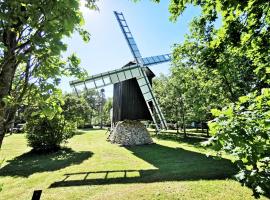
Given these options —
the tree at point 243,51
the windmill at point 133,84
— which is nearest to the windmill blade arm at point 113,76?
the windmill at point 133,84

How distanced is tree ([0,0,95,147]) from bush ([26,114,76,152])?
17223mm

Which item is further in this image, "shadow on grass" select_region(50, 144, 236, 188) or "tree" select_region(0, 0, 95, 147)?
"shadow on grass" select_region(50, 144, 236, 188)

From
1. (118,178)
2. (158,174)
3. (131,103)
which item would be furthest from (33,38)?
(131,103)

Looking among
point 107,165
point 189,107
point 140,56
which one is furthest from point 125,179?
point 189,107

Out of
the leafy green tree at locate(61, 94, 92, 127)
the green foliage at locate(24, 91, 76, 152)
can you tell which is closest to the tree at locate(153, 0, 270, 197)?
the green foliage at locate(24, 91, 76, 152)

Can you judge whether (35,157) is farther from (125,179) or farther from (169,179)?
(169,179)

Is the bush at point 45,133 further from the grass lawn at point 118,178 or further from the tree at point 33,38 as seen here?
the tree at point 33,38

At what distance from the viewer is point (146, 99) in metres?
22.8

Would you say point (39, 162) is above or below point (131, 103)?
below

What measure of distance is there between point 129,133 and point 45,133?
8.79m

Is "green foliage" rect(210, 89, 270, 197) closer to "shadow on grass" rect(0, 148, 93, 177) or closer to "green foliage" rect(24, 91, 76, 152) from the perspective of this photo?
"shadow on grass" rect(0, 148, 93, 177)

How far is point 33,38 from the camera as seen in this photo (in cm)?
289

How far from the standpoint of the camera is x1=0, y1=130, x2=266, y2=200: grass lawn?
9305mm

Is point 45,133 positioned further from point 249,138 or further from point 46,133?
point 249,138
